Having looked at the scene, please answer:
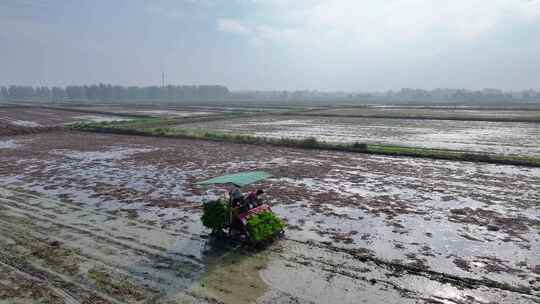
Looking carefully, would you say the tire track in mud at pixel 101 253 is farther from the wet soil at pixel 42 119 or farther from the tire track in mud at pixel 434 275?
the wet soil at pixel 42 119

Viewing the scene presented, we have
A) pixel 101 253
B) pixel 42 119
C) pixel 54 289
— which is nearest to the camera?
pixel 54 289

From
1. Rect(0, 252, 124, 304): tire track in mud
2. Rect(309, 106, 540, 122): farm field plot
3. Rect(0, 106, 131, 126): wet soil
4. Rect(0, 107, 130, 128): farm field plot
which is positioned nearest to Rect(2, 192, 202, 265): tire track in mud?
Rect(0, 252, 124, 304): tire track in mud

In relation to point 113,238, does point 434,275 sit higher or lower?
higher

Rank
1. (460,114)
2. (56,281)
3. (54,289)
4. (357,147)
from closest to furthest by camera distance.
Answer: (54,289) < (56,281) < (357,147) < (460,114)

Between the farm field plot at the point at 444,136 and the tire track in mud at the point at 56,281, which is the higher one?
the farm field plot at the point at 444,136

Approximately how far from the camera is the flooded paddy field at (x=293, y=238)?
24.7 feet

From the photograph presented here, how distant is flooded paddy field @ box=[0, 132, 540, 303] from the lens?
24.7ft

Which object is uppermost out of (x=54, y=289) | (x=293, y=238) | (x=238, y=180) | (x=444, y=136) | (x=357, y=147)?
(x=238, y=180)

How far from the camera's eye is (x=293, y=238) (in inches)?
402

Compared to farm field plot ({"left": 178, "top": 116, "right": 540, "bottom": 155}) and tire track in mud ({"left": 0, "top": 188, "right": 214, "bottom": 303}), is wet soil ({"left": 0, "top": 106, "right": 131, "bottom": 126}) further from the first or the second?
tire track in mud ({"left": 0, "top": 188, "right": 214, "bottom": 303})

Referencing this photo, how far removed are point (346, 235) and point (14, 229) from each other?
30.7 ft

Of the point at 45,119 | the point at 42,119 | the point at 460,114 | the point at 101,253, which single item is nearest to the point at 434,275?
the point at 101,253

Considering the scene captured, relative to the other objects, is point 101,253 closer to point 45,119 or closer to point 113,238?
point 113,238

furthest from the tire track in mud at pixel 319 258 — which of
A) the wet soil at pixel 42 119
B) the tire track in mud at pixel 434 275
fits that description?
the wet soil at pixel 42 119
